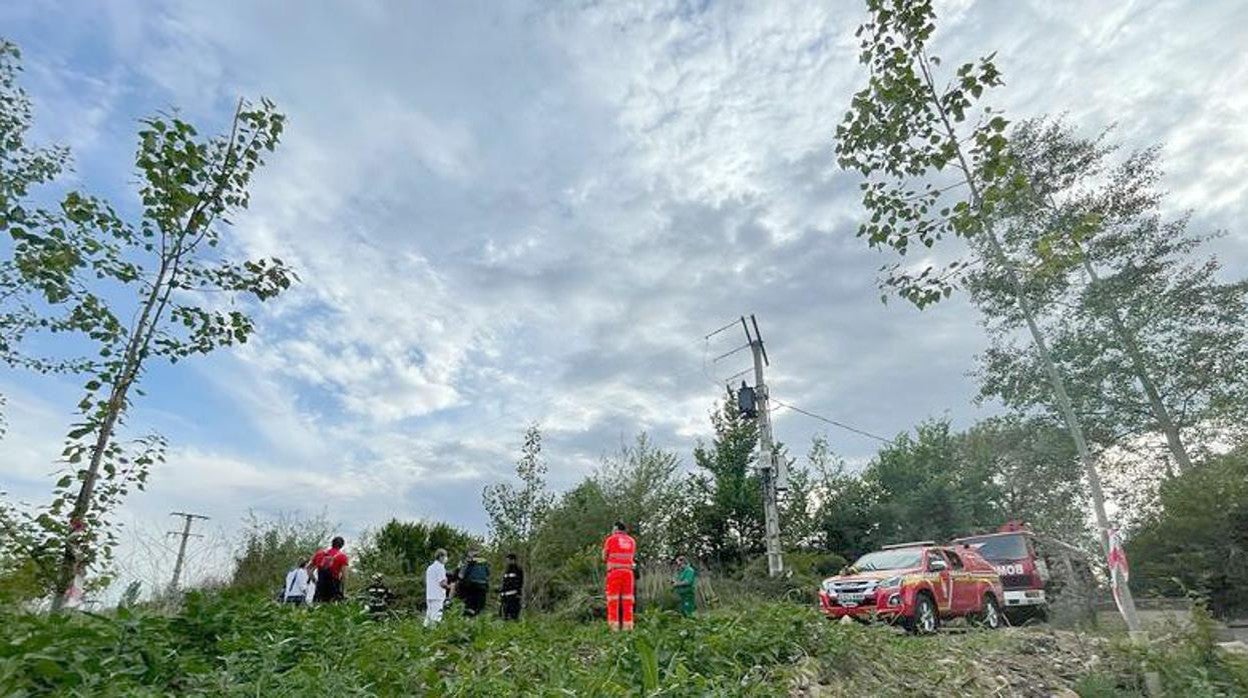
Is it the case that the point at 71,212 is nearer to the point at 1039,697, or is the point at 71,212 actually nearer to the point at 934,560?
the point at 1039,697

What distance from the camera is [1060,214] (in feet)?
72.9

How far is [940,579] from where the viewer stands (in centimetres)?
1295

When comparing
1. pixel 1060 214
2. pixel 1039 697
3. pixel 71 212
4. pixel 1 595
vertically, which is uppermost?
pixel 1060 214

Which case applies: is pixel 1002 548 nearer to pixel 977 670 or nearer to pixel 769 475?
pixel 769 475

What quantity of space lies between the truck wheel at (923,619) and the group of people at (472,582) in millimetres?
3848

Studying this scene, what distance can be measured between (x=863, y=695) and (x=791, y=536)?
1023 inches

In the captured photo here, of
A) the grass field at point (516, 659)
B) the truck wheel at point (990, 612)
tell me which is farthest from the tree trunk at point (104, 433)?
the truck wheel at point (990, 612)

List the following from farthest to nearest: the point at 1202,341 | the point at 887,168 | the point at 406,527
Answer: the point at 406,527
the point at 1202,341
the point at 887,168

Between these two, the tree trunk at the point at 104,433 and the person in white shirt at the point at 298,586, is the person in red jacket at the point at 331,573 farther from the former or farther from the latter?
the tree trunk at the point at 104,433

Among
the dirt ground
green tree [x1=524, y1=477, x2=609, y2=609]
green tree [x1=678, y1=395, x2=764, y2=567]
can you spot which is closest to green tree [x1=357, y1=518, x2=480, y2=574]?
green tree [x1=524, y1=477, x2=609, y2=609]

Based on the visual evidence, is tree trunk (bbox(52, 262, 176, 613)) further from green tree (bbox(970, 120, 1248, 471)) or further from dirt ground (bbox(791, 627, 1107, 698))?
green tree (bbox(970, 120, 1248, 471))

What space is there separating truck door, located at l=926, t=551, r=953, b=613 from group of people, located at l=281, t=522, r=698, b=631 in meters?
4.67

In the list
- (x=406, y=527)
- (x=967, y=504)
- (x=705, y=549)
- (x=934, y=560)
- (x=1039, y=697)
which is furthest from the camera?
(x=967, y=504)

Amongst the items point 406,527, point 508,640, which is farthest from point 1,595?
point 406,527
